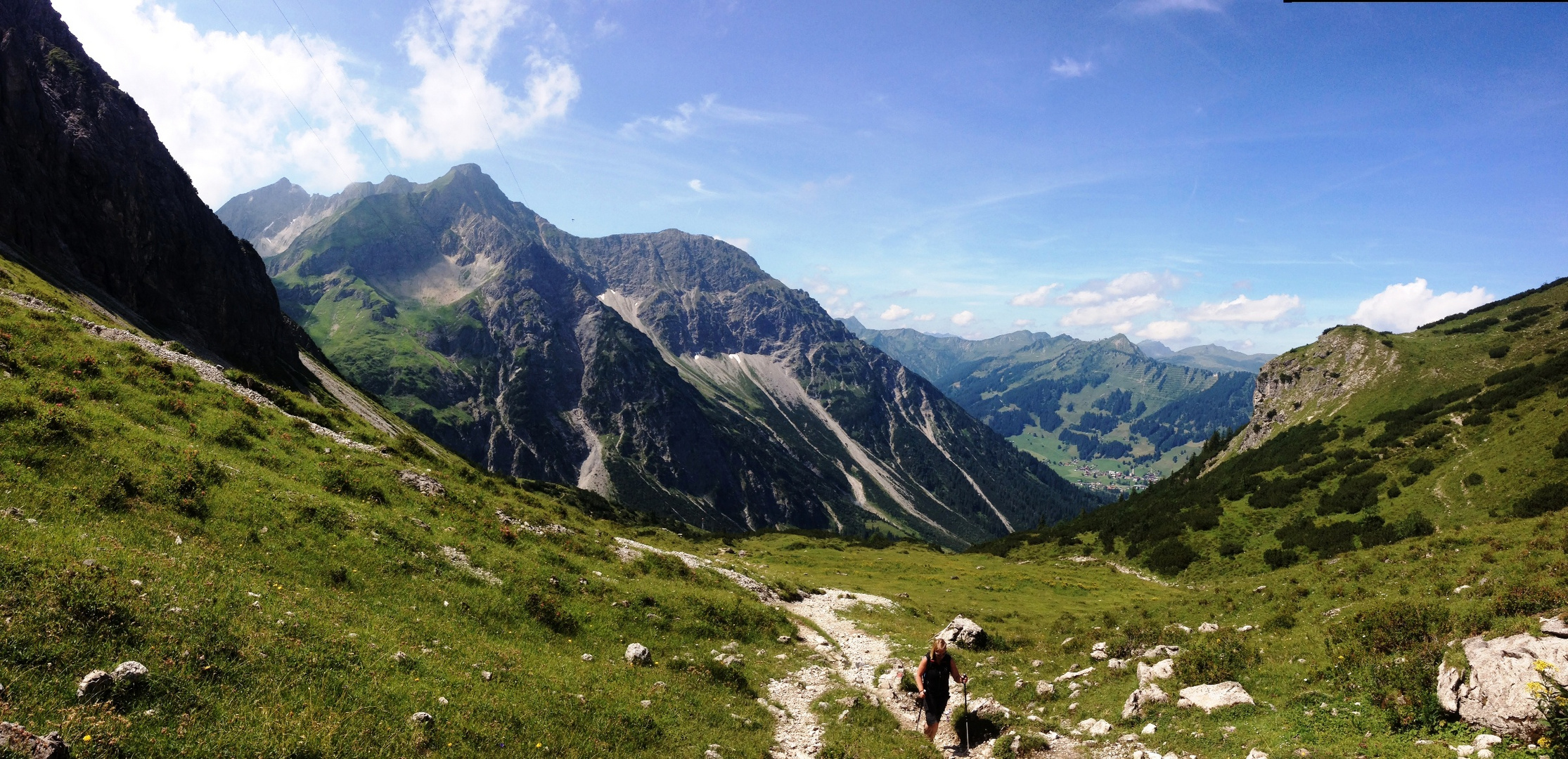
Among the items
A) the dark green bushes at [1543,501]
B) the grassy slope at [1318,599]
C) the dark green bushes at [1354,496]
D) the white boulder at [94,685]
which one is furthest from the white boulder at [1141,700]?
the dark green bushes at [1354,496]

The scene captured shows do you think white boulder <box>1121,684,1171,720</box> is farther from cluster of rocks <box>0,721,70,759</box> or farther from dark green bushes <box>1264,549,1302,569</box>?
dark green bushes <box>1264,549,1302,569</box>

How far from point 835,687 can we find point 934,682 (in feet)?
22.3

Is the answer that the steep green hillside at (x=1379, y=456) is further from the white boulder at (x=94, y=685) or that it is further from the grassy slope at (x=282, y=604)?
the white boulder at (x=94, y=685)

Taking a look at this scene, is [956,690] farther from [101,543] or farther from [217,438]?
[217,438]

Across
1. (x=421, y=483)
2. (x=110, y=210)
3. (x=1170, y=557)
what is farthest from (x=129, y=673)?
(x=110, y=210)

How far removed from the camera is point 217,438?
23953mm

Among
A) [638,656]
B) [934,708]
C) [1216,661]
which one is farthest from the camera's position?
[638,656]

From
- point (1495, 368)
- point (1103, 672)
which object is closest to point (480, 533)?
point (1103, 672)

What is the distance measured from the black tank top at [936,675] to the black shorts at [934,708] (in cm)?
8

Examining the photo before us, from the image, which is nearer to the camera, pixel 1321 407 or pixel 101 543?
pixel 101 543

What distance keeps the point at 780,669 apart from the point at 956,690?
7133 millimetres

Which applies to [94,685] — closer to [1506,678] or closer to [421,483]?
[421,483]

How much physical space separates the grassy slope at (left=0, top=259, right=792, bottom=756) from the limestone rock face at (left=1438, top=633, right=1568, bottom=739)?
16090 millimetres

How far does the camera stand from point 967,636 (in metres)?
29.8
